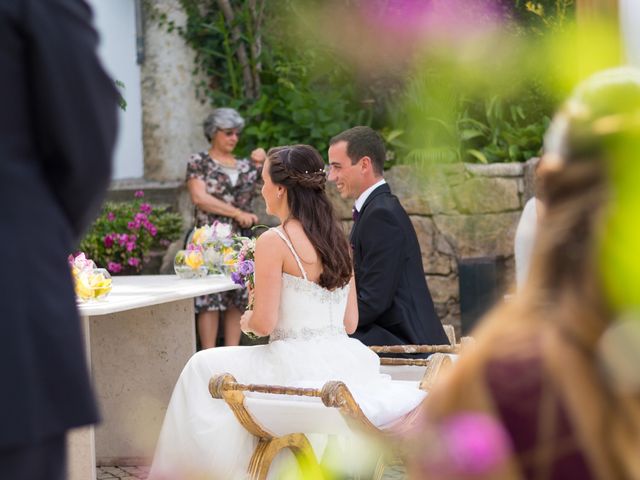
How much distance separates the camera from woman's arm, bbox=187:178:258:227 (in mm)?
8289

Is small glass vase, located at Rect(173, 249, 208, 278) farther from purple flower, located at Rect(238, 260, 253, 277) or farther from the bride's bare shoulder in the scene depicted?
the bride's bare shoulder

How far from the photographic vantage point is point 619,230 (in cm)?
146

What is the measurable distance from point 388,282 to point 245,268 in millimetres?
667

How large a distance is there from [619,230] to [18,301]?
955 mm

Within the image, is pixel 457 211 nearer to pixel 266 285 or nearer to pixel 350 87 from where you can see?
pixel 350 87

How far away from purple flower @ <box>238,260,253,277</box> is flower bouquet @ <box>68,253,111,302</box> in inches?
24.8

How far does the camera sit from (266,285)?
173 inches

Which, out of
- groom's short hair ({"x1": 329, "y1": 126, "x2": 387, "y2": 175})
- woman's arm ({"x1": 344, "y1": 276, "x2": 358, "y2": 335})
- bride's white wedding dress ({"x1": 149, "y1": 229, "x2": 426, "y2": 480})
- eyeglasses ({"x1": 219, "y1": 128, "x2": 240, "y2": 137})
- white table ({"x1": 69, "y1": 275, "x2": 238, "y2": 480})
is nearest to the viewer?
bride's white wedding dress ({"x1": 149, "y1": 229, "x2": 426, "y2": 480})

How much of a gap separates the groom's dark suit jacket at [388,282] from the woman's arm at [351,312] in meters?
0.36

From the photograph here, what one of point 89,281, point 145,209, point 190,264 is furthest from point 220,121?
point 89,281

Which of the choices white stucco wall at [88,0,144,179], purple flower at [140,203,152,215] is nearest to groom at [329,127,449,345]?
purple flower at [140,203,152,215]

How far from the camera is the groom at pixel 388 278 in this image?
5.16m

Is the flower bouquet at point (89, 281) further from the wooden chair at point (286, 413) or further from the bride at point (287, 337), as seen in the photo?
the wooden chair at point (286, 413)

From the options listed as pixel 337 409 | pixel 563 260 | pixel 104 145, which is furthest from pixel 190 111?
pixel 563 260
